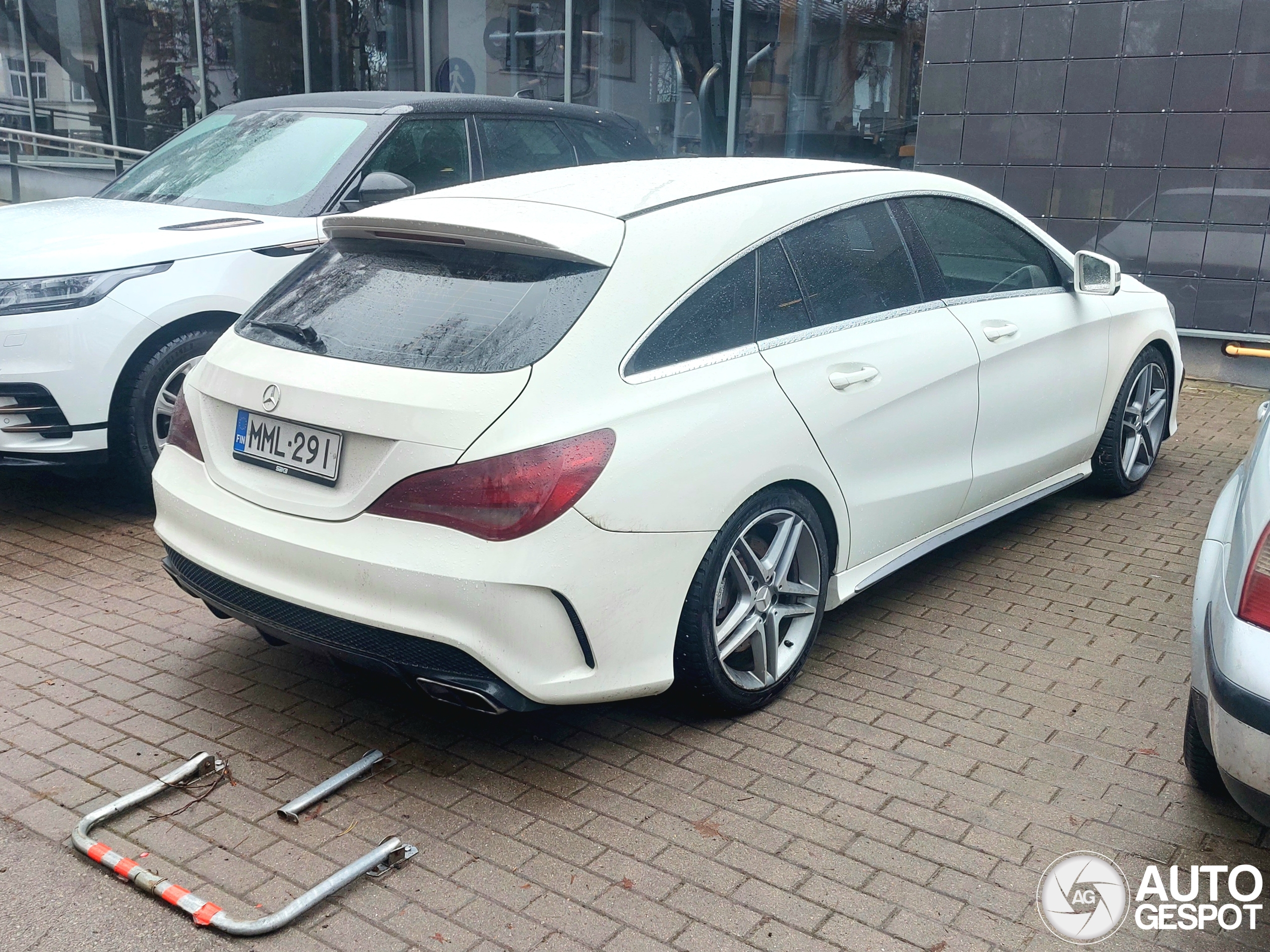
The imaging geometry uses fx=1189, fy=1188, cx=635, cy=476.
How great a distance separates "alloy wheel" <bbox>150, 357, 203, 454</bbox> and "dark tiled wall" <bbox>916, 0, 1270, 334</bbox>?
21.7 feet

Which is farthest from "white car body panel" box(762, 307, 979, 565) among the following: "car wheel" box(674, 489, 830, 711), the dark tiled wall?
the dark tiled wall

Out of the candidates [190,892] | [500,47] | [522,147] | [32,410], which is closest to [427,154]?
[522,147]

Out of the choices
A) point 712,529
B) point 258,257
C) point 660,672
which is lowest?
point 660,672

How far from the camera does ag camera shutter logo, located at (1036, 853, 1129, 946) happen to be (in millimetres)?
2738

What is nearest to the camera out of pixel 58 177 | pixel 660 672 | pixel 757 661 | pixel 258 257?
pixel 660 672

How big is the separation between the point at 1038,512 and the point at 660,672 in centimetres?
319

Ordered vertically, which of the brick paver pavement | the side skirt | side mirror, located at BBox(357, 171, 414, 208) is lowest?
the brick paver pavement

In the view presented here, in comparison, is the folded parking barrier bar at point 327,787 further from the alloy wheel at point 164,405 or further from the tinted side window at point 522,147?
the tinted side window at point 522,147

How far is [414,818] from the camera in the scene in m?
3.13

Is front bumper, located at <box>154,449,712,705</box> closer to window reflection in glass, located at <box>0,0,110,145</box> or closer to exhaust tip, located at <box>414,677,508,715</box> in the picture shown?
exhaust tip, located at <box>414,677,508,715</box>

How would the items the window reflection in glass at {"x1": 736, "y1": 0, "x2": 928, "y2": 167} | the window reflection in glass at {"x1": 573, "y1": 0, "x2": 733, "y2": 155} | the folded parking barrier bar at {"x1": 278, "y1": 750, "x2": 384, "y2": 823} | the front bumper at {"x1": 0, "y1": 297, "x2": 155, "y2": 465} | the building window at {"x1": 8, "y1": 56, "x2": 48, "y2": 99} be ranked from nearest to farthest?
the folded parking barrier bar at {"x1": 278, "y1": 750, "x2": 384, "y2": 823} → the front bumper at {"x1": 0, "y1": 297, "x2": 155, "y2": 465} → the window reflection in glass at {"x1": 736, "y1": 0, "x2": 928, "y2": 167} → the window reflection in glass at {"x1": 573, "y1": 0, "x2": 733, "y2": 155} → the building window at {"x1": 8, "y1": 56, "x2": 48, "y2": 99}

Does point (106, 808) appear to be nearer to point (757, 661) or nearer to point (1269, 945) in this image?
point (757, 661)

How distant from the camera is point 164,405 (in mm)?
5254

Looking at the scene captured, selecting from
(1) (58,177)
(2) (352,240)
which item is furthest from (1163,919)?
(1) (58,177)
